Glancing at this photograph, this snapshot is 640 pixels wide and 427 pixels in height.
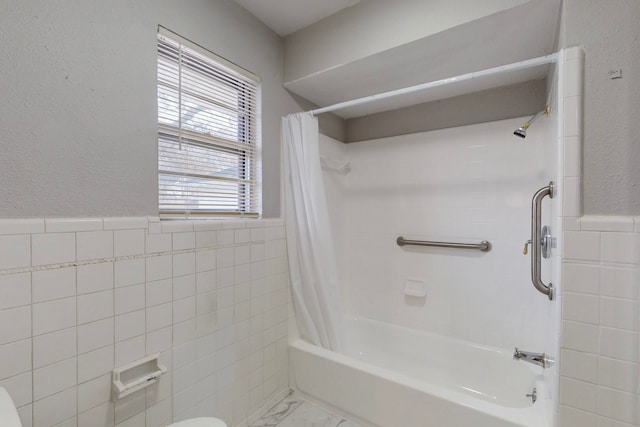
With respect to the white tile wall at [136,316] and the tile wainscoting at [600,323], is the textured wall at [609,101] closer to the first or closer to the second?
the tile wainscoting at [600,323]

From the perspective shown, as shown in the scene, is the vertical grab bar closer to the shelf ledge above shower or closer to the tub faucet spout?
the tub faucet spout

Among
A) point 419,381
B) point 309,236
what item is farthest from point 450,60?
point 419,381

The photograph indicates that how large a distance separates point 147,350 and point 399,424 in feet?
4.45

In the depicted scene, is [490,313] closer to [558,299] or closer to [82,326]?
[558,299]

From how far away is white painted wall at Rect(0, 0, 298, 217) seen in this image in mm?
942

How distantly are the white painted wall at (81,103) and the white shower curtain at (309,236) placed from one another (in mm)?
768

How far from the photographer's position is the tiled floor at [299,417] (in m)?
1.73

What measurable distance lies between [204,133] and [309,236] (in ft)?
2.89

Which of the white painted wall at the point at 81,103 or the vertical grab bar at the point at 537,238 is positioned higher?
the white painted wall at the point at 81,103

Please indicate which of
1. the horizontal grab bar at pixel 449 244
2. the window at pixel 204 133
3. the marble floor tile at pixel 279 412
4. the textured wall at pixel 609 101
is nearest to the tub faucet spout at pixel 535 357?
the horizontal grab bar at pixel 449 244

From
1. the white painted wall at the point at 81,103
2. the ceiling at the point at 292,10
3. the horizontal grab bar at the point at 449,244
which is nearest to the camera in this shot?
the white painted wall at the point at 81,103

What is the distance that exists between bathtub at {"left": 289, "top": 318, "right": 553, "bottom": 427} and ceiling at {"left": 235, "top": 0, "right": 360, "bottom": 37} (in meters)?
2.11

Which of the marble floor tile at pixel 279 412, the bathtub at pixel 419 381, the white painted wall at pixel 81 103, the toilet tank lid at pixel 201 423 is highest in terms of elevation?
the white painted wall at pixel 81 103

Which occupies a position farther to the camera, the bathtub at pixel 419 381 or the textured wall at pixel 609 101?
the bathtub at pixel 419 381
